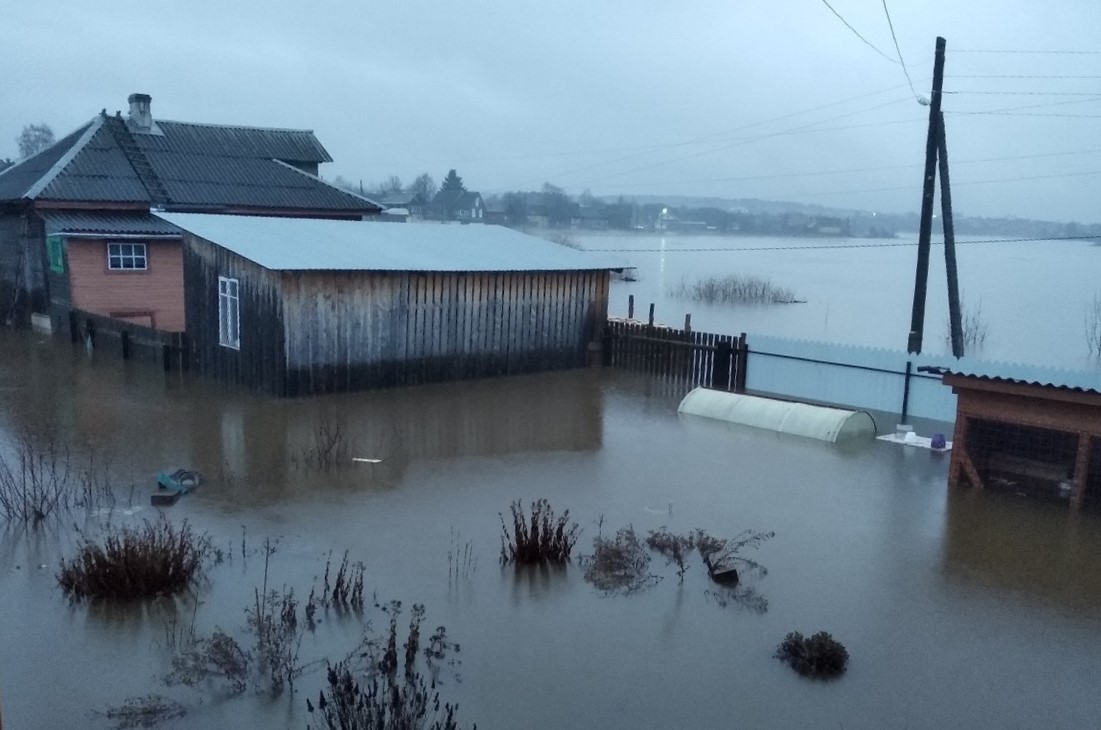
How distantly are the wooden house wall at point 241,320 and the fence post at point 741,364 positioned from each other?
859cm

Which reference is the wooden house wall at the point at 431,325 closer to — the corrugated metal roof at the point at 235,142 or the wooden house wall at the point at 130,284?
the wooden house wall at the point at 130,284

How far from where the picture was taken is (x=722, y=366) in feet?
60.2

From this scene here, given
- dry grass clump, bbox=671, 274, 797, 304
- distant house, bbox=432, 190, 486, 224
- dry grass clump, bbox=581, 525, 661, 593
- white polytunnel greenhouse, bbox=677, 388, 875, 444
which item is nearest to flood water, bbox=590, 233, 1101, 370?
dry grass clump, bbox=671, 274, 797, 304

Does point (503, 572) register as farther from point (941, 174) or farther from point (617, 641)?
point (941, 174)

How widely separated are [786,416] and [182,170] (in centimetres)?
2114

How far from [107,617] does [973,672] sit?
21.6ft

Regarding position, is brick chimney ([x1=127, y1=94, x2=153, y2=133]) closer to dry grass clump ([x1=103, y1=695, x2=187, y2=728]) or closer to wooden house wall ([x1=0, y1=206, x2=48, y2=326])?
wooden house wall ([x1=0, y1=206, x2=48, y2=326])

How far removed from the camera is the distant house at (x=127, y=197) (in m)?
23.8

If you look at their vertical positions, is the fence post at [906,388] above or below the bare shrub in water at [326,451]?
above

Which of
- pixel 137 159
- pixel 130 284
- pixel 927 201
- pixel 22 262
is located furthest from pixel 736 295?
pixel 22 262

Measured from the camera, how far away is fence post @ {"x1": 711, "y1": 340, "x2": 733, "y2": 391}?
1830 cm

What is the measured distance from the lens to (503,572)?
845 centimetres

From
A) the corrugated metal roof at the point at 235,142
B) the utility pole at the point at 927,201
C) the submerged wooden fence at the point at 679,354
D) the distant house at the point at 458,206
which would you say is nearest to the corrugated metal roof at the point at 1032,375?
the utility pole at the point at 927,201

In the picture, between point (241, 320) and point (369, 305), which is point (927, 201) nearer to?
point (369, 305)
